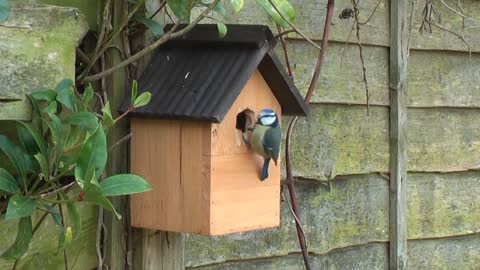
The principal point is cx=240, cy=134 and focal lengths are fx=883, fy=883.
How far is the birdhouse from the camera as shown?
6.11 ft

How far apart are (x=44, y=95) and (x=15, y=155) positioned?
0.12 metres

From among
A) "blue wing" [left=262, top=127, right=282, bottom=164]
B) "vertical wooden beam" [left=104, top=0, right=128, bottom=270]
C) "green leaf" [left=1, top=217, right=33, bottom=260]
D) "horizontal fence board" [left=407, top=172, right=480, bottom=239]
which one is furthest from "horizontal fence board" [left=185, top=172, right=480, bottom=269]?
"green leaf" [left=1, top=217, right=33, bottom=260]

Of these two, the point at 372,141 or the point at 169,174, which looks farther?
the point at 372,141

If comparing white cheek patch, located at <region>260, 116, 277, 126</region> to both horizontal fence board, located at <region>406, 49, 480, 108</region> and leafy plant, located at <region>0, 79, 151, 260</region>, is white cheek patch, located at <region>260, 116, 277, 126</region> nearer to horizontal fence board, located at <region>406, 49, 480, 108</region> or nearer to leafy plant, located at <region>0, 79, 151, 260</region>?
leafy plant, located at <region>0, 79, 151, 260</region>

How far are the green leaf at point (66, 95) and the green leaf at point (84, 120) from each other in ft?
0.07

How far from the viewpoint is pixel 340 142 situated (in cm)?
267

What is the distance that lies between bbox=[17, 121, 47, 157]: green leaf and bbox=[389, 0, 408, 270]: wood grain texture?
1.44 meters

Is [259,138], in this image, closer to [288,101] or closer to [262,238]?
[288,101]

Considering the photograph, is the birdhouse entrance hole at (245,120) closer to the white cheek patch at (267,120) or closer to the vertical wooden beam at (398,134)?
the white cheek patch at (267,120)

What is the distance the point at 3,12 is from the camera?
1474 mm

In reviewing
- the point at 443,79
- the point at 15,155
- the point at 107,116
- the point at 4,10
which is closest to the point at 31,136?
the point at 15,155

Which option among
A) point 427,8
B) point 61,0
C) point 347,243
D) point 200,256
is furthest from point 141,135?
point 427,8

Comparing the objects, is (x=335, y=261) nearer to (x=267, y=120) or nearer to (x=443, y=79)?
(x=443, y=79)

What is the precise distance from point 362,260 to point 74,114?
54.8 inches
